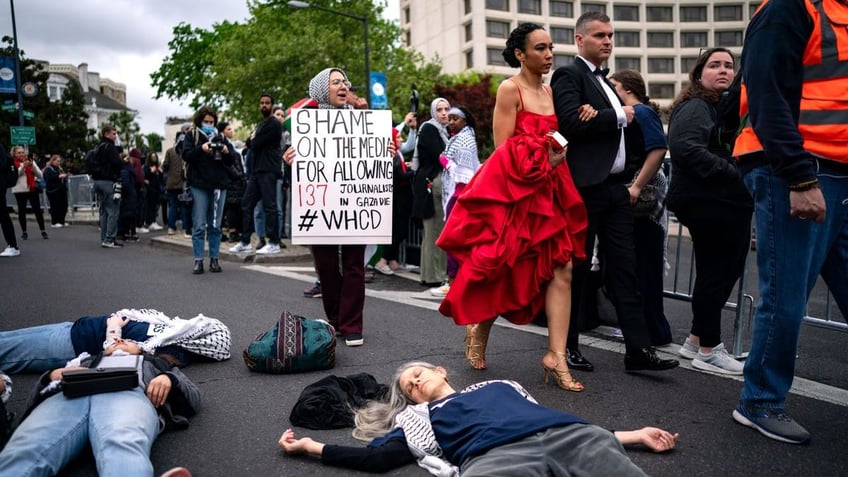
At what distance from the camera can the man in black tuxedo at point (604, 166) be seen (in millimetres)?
4426

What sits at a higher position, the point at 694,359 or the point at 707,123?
the point at 707,123

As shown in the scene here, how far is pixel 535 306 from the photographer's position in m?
4.52

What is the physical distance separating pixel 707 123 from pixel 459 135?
352 centimetres

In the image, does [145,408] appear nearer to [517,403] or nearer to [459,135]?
[517,403]

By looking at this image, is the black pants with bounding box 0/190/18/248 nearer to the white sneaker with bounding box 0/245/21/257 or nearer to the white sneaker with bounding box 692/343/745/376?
the white sneaker with bounding box 0/245/21/257

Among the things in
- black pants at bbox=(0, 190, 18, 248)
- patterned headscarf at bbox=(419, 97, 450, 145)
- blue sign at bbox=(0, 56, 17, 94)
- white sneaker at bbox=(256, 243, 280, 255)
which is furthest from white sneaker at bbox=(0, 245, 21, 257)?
blue sign at bbox=(0, 56, 17, 94)

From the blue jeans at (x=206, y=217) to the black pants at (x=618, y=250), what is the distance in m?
6.27

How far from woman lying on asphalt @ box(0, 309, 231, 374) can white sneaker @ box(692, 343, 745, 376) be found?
3375 millimetres

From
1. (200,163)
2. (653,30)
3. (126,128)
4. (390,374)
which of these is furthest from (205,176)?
(126,128)

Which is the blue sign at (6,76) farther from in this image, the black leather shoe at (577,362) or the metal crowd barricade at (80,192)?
the black leather shoe at (577,362)

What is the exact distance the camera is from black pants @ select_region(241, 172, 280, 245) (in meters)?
10.6

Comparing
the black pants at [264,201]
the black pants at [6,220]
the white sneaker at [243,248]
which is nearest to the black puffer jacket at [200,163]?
the black pants at [264,201]

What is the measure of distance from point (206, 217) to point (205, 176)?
1.86ft

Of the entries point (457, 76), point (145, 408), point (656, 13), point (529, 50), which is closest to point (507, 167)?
point (529, 50)
